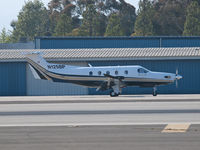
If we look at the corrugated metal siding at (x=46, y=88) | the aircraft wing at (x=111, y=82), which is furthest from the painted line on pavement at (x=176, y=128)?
the corrugated metal siding at (x=46, y=88)

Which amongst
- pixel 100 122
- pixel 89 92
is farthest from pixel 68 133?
pixel 89 92

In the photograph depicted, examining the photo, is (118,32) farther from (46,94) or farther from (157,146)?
(157,146)

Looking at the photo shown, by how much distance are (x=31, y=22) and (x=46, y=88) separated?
73.3m

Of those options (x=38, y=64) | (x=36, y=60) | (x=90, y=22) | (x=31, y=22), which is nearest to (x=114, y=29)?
(x=90, y=22)

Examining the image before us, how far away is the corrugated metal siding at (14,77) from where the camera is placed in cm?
4119

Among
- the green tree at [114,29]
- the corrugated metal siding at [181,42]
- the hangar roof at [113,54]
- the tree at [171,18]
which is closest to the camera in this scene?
the hangar roof at [113,54]

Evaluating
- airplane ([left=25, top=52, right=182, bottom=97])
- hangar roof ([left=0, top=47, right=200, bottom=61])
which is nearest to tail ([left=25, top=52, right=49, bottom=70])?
airplane ([left=25, top=52, right=182, bottom=97])

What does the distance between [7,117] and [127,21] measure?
80832 mm

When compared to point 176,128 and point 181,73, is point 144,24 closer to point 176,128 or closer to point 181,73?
point 181,73

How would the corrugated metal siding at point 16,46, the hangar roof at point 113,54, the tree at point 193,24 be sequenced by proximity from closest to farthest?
the hangar roof at point 113,54
the corrugated metal siding at point 16,46
the tree at point 193,24

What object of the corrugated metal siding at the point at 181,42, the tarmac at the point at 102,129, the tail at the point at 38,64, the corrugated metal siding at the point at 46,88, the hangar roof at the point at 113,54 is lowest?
the corrugated metal siding at the point at 46,88

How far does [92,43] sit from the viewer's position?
49.9 meters

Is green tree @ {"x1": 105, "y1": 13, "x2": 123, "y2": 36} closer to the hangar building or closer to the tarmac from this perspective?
the hangar building

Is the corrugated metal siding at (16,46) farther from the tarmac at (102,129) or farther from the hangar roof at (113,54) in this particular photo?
the tarmac at (102,129)
